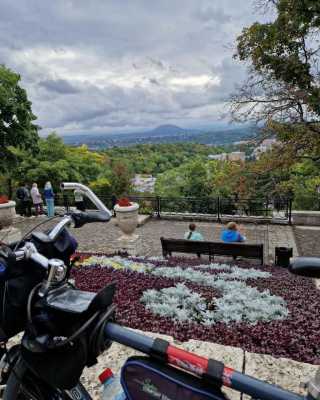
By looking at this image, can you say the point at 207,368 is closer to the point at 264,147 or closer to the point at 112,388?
the point at 112,388

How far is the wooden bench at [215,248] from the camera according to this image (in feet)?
26.2

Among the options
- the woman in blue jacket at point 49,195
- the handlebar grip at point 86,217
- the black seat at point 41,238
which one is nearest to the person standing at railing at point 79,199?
the handlebar grip at point 86,217

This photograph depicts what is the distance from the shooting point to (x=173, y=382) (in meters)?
1.21

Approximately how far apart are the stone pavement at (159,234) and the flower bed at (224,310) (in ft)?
16.7

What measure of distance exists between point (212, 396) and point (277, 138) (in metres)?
12.7

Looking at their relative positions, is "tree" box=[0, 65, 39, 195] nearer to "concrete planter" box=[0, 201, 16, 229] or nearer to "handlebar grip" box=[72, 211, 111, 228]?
"concrete planter" box=[0, 201, 16, 229]

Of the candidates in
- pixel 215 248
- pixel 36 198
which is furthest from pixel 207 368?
pixel 36 198

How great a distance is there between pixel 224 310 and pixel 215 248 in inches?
187

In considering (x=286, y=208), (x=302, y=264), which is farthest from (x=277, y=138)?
(x=302, y=264)

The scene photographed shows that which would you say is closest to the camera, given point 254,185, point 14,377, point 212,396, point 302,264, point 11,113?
point 212,396

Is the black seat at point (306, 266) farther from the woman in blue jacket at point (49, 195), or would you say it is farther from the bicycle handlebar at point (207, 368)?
the woman in blue jacket at point (49, 195)

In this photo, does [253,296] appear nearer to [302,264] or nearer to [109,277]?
[109,277]

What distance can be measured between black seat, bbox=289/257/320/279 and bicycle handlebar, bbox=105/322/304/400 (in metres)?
0.45

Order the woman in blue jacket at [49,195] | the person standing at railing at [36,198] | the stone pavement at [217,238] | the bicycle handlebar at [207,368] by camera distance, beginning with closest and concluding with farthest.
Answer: the bicycle handlebar at [207,368], the stone pavement at [217,238], the woman in blue jacket at [49,195], the person standing at railing at [36,198]
